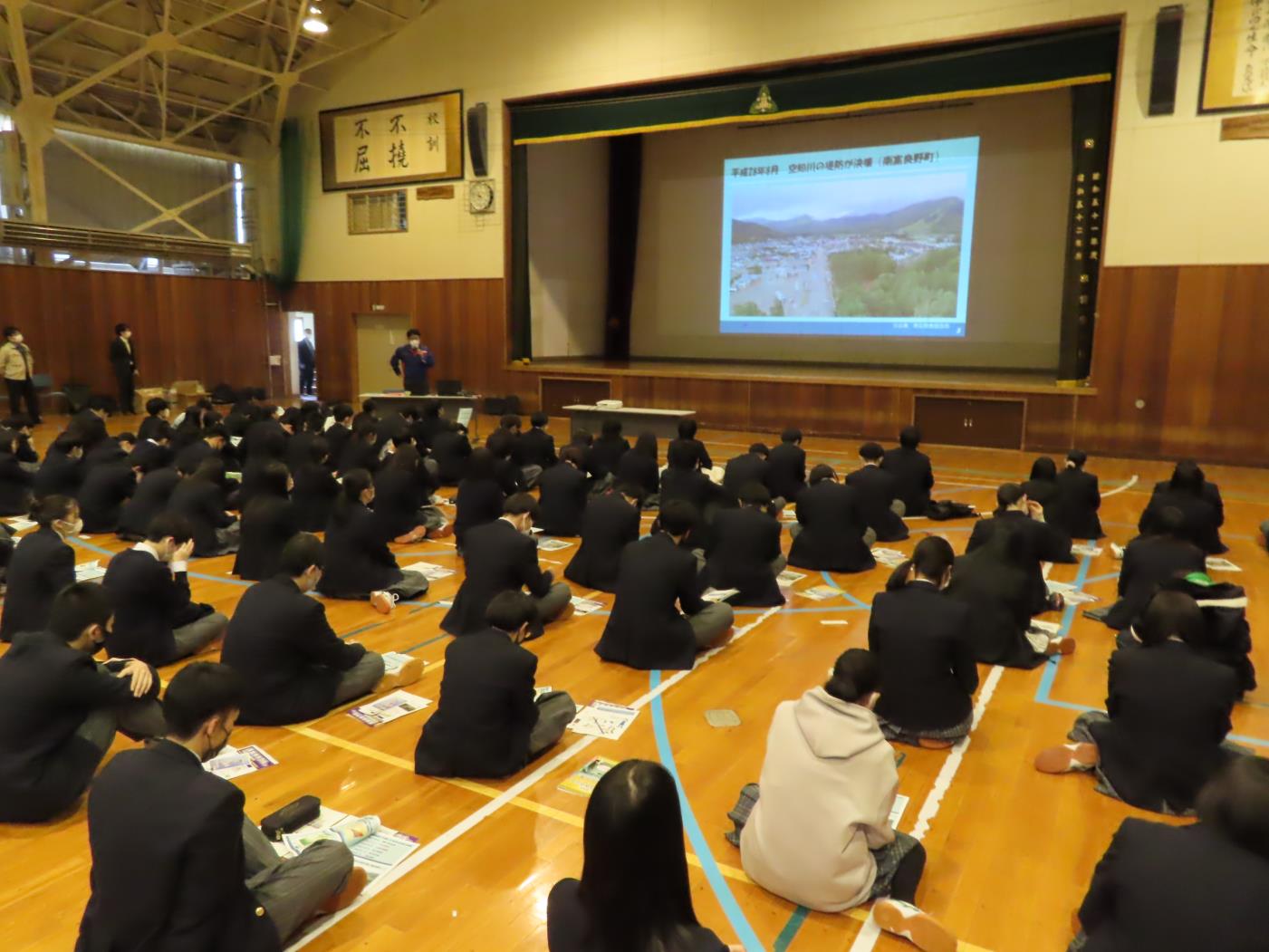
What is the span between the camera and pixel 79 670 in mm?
3557

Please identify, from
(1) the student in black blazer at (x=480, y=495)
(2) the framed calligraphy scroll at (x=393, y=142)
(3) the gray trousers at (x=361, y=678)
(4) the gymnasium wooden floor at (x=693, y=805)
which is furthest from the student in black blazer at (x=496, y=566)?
(2) the framed calligraphy scroll at (x=393, y=142)

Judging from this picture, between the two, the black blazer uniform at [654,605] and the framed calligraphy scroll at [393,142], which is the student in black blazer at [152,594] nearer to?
the black blazer uniform at [654,605]

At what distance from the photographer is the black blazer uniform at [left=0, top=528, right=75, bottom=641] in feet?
16.7

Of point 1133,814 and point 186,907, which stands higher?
point 186,907

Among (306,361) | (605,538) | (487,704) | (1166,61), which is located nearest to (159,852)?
(487,704)

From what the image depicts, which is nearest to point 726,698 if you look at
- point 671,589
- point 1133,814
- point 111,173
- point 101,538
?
point 671,589

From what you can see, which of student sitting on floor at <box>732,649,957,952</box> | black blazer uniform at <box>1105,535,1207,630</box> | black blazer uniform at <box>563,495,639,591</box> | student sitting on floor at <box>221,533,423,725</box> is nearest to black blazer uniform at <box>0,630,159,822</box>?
student sitting on floor at <box>221,533,423,725</box>

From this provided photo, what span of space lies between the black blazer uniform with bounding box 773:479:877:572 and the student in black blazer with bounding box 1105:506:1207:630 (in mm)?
2086

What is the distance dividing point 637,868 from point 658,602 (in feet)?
10.9

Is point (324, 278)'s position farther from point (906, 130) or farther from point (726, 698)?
point (726, 698)

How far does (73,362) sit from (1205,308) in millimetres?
19670

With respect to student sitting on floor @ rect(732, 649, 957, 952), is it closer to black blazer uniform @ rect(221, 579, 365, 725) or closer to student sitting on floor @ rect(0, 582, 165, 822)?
black blazer uniform @ rect(221, 579, 365, 725)

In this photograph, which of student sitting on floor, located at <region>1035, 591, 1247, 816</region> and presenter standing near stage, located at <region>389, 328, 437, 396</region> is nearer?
student sitting on floor, located at <region>1035, 591, 1247, 816</region>

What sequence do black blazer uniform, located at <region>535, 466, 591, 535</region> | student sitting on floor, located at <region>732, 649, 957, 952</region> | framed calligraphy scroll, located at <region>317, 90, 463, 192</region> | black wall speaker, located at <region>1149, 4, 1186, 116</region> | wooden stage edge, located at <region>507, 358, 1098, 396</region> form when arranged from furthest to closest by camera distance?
framed calligraphy scroll, located at <region>317, 90, 463, 192</region> → wooden stage edge, located at <region>507, 358, 1098, 396</region> → black wall speaker, located at <region>1149, 4, 1186, 116</region> → black blazer uniform, located at <region>535, 466, 591, 535</region> → student sitting on floor, located at <region>732, 649, 957, 952</region>
